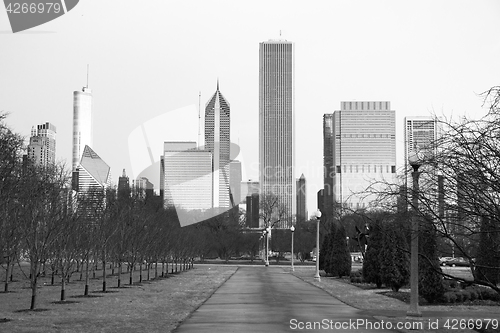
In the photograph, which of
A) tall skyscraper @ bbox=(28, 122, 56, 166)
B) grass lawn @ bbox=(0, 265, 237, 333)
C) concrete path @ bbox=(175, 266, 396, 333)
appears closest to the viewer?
concrete path @ bbox=(175, 266, 396, 333)

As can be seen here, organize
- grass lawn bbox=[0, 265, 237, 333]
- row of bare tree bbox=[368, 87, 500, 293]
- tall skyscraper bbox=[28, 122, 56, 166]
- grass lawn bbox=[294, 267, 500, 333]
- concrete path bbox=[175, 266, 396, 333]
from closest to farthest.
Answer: row of bare tree bbox=[368, 87, 500, 293] < concrete path bbox=[175, 266, 396, 333] < grass lawn bbox=[0, 265, 237, 333] < grass lawn bbox=[294, 267, 500, 333] < tall skyscraper bbox=[28, 122, 56, 166]

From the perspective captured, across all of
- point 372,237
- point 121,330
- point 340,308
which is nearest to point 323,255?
point 372,237

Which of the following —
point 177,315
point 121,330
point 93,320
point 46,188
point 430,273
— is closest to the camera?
point 121,330

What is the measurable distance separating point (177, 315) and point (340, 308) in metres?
5.91

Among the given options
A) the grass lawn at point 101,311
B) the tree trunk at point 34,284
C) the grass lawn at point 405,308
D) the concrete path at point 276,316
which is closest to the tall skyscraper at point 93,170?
the grass lawn at point 101,311

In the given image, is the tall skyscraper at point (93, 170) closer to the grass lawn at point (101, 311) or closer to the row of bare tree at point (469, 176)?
the grass lawn at point (101, 311)

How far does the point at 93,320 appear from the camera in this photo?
725 inches

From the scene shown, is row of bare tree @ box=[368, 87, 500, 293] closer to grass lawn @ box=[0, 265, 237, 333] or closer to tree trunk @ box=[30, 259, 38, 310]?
grass lawn @ box=[0, 265, 237, 333]

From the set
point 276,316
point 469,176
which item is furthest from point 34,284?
point 469,176

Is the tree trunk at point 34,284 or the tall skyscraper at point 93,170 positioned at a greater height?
the tall skyscraper at point 93,170

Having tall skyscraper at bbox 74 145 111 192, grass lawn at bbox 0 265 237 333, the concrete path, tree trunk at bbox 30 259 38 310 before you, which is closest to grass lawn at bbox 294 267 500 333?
the concrete path

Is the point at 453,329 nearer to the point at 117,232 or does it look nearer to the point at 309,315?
the point at 309,315

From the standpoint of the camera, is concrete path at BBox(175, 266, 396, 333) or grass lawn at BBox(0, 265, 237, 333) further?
grass lawn at BBox(0, 265, 237, 333)

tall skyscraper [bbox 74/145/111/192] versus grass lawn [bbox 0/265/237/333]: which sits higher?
tall skyscraper [bbox 74/145/111/192]
